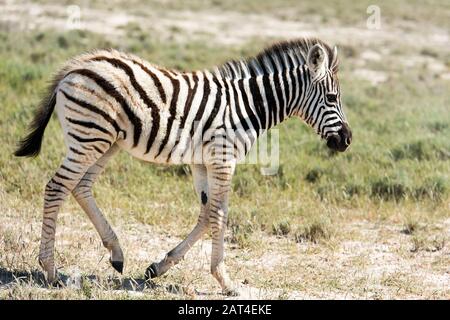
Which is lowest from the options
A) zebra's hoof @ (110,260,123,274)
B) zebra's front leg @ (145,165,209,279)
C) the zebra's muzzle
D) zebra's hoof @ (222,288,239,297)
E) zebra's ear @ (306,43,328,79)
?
zebra's hoof @ (222,288,239,297)

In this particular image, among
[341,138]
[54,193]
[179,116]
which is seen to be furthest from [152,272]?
[341,138]

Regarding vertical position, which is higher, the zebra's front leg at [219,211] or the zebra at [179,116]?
the zebra at [179,116]

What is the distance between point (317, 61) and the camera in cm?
661

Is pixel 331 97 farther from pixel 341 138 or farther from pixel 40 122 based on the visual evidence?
pixel 40 122

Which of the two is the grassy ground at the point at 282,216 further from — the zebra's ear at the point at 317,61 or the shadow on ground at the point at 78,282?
the zebra's ear at the point at 317,61

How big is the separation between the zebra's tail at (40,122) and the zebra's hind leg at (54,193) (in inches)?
19.1

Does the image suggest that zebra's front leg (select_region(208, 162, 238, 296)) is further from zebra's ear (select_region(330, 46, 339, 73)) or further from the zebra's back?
zebra's ear (select_region(330, 46, 339, 73))

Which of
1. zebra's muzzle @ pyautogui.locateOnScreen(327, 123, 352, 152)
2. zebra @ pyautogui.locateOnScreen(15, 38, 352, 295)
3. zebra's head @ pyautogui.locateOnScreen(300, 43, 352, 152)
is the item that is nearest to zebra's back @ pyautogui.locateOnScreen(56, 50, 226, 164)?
zebra @ pyautogui.locateOnScreen(15, 38, 352, 295)

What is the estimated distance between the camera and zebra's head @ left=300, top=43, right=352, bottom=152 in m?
6.64

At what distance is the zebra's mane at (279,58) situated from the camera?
22.0 ft

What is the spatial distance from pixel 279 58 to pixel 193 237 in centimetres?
186

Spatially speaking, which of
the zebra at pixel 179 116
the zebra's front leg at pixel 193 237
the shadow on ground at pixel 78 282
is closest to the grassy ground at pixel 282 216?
the shadow on ground at pixel 78 282

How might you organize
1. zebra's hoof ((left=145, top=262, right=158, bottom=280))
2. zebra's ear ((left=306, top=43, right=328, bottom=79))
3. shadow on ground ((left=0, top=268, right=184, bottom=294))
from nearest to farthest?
shadow on ground ((left=0, top=268, right=184, bottom=294)) → zebra's hoof ((left=145, top=262, right=158, bottom=280)) → zebra's ear ((left=306, top=43, right=328, bottom=79))

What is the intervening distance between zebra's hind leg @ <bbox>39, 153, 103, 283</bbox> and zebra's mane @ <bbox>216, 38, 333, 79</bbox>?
1.71 metres
